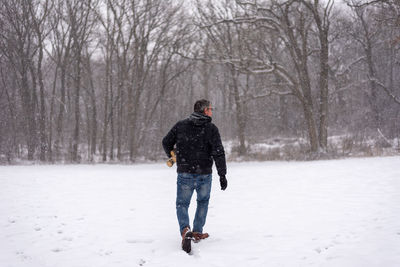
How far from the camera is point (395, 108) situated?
87.0ft

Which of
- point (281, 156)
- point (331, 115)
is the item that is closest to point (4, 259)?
point (281, 156)

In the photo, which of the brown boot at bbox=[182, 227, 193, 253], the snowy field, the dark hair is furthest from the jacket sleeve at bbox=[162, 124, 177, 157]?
the snowy field

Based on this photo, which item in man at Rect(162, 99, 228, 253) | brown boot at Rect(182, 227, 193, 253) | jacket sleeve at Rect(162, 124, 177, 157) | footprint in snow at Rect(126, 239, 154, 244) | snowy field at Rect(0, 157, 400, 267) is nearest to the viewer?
snowy field at Rect(0, 157, 400, 267)

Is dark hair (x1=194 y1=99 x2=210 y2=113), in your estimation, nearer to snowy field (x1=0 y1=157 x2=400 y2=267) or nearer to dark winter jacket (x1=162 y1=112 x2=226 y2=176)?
dark winter jacket (x1=162 y1=112 x2=226 y2=176)

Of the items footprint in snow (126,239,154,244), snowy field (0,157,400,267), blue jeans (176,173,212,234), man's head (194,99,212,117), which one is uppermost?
man's head (194,99,212,117)

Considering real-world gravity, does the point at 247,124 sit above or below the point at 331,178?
above

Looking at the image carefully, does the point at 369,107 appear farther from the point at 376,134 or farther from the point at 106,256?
the point at 106,256

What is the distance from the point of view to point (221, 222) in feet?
23.1

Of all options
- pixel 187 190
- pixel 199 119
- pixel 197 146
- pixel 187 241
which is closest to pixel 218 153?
pixel 197 146

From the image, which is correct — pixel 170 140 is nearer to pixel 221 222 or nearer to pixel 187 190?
pixel 187 190

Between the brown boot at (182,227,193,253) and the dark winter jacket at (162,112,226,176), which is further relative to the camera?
the dark winter jacket at (162,112,226,176)

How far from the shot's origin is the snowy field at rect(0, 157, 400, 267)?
4961 mm

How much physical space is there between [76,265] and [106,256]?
17.9 inches

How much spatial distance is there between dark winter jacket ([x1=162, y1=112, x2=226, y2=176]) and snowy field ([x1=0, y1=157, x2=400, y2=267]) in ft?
3.85
